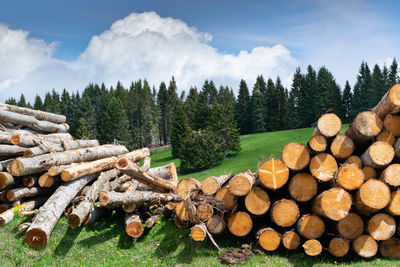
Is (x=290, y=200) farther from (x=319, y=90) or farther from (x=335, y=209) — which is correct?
(x=319, y=90)

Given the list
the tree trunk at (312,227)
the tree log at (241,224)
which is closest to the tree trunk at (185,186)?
the tree log at (241,224)

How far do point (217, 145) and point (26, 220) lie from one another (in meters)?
40.8

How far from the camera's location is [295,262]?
23.0 ft

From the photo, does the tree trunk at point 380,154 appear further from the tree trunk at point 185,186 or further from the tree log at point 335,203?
the tree trunk at point 185,186

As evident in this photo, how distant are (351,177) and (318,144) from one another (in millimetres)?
967

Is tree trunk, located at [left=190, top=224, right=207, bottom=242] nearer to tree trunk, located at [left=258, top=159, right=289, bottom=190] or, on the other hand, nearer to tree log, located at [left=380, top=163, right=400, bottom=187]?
tree trunk, located at [left=258, top=159, right=289, bottom=190]

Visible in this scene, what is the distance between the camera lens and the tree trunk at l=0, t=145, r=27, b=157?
10.5 m

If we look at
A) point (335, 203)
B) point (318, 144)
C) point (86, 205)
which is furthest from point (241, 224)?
point (86, 205)

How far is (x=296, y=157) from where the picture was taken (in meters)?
7.29

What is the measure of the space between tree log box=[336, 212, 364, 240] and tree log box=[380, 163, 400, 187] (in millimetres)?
1001

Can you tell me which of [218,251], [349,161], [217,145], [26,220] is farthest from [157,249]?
[217,145]

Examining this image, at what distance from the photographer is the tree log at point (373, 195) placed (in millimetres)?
6633

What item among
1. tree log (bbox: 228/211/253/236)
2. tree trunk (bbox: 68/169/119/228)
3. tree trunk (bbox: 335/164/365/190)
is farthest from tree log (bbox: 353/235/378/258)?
tree trunk (bbox: 68/169/119/228)

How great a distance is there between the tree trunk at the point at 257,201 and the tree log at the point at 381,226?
222cm
